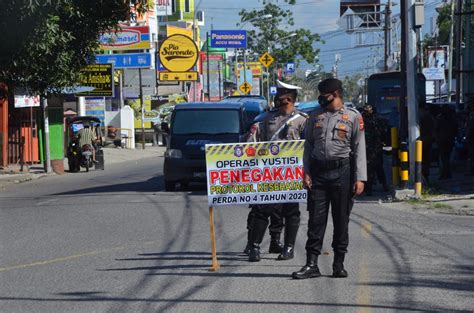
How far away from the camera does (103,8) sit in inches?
898

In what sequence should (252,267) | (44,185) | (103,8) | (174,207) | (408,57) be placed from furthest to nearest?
1. (44,185)
2. (103,8)
3. (408,57)
4. (174,207)
5. (252,267)

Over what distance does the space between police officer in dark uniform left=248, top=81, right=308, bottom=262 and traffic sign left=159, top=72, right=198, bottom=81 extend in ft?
Result: 131

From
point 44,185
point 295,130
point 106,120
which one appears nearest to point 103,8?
point 44,185

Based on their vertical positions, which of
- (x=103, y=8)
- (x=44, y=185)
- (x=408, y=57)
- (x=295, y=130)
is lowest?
(x=44, y=185)

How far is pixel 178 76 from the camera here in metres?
50.6

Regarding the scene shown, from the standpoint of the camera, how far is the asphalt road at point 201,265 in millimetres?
8336

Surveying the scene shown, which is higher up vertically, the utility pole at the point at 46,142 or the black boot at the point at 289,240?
A: the utility pole at the point at 46,142

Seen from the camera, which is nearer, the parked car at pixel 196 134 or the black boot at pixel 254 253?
the black boot at pixel 254 253

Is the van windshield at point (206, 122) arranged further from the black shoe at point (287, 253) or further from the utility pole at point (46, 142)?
the black shoe at point (287, 253)

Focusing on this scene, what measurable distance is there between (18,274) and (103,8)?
13625 millimetres

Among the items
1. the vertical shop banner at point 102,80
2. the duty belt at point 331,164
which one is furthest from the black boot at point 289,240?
the vertical shop banner at point 102,80

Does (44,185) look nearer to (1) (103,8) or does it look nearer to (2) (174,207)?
(1) (103,8)

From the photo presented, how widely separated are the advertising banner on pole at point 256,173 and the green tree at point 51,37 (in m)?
10.9

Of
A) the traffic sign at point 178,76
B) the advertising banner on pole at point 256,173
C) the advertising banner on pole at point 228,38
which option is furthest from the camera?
the advertising banner on pole at point 228,38
